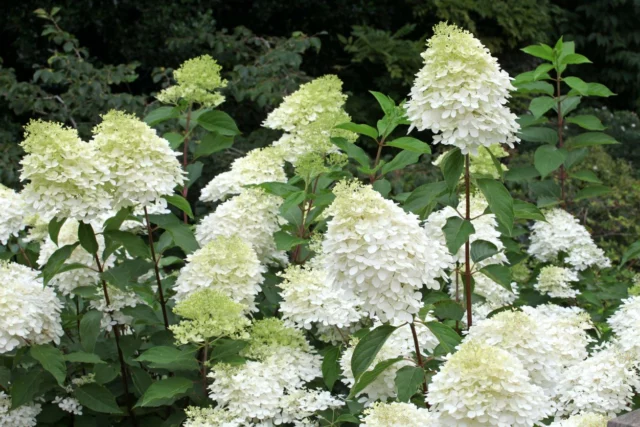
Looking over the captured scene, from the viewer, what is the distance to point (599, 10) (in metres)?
9.27

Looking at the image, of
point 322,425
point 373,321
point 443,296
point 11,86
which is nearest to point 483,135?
point 443,296

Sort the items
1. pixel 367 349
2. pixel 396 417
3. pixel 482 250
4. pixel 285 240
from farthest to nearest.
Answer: pixel 285 240, pixel 482 250, pixel 367 349, pixel 396 417

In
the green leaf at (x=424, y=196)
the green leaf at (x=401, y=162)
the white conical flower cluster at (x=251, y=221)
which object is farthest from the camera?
the white conical flower cluster at (x=251, y=221)

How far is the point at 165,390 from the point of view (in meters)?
2.18

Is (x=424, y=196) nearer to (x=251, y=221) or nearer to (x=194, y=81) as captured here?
(x=251, y=221)

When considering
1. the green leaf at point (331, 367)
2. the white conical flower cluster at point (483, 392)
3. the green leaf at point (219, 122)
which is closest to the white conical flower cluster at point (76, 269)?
the green leaf at point (219, 122)

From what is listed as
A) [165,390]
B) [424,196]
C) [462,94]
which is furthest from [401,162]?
[165,390]

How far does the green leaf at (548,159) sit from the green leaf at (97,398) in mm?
1539

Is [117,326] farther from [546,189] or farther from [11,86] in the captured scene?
[11,86]

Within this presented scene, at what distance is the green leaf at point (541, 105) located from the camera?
2981 millimetres

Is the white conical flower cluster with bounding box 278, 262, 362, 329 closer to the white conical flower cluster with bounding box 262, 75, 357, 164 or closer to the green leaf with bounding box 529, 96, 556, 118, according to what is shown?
the white conical flower cluster with bounding box 262, 75, 357, 164

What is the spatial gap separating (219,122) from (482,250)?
3.56ft

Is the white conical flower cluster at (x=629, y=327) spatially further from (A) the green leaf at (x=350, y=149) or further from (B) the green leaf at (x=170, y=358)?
(B) the green leaf at (x=170, y=358)

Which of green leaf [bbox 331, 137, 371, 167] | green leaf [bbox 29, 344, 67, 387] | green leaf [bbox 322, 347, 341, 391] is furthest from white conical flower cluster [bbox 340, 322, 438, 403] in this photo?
green leaf [bbox 29, 344, 67, 387]
